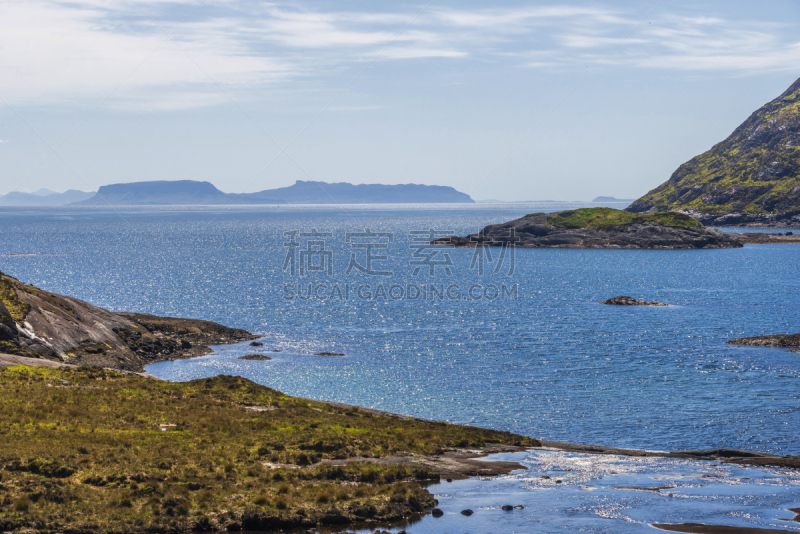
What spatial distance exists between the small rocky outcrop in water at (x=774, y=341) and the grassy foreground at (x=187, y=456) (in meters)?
54.8

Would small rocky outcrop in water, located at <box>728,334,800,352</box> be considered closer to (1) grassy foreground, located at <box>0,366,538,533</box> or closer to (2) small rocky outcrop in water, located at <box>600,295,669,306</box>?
(2) small rocky outcrop in water, located at <box>600,295,669,306</box>

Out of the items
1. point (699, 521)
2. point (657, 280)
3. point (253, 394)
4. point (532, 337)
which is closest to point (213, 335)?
point (253, 394)

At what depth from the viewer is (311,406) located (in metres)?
52.3

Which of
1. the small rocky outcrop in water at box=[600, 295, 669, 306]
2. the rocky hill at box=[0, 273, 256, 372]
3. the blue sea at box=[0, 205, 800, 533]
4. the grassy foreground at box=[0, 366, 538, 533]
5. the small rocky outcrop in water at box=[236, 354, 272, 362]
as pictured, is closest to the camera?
the grassy foreground at box=[0, 366, 538, 533]

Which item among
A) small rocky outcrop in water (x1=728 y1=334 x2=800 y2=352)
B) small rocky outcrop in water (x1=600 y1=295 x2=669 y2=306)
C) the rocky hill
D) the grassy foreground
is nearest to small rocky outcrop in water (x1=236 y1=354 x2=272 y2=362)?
the rocky hill

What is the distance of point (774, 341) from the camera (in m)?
86.2

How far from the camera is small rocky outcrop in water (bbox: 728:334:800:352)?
84.7 metres

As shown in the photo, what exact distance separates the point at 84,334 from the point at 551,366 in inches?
2156

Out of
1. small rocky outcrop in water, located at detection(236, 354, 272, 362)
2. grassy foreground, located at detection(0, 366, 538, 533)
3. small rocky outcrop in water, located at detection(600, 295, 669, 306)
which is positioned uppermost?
small rocky outcrop in water, located at detection(600, 295, 669, 306)

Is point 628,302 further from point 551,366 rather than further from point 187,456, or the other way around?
point 187,456

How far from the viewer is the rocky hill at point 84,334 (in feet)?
207

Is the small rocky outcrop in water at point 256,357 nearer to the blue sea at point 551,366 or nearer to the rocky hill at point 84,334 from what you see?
the blue sea at point 551,366

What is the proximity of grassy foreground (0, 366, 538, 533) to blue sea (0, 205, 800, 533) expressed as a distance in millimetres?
5182

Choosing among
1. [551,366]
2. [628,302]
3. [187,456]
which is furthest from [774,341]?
[187,456]
